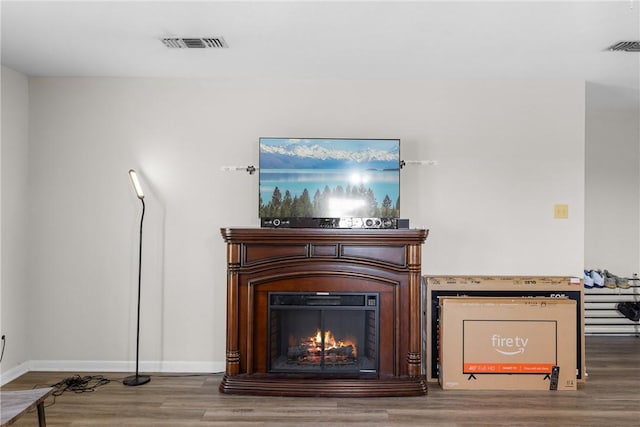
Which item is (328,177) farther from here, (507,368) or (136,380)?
(136,380)

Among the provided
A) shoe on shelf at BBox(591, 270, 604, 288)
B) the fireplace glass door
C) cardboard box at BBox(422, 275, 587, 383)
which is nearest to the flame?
the fireplace glass door

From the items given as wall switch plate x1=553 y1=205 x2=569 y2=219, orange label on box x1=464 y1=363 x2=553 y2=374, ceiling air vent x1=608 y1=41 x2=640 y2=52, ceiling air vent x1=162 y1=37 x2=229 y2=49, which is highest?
ceiling air vent x1=162 y1=37 x2=229 y2=49

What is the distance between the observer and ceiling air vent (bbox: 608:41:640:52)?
10.7 feet

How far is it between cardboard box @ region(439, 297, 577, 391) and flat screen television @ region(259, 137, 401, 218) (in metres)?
0.96

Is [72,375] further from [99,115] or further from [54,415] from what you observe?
[99,115]

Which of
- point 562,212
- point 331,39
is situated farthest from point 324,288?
point 562,212

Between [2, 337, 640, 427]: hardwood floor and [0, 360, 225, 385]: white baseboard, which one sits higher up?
[0, 360, 225, 385]: white baseboard

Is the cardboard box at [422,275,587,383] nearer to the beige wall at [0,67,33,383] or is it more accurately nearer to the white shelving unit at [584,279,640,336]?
the white shelving unit at [584,279,640,336]

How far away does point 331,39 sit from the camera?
324 cm

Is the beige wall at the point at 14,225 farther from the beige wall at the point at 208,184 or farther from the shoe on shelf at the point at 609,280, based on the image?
the shoe on shelf at the point at 609,280

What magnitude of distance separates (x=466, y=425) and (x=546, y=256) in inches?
67.6

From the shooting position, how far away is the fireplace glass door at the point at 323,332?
3.76 meters

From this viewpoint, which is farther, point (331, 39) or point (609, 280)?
point (609, 280)

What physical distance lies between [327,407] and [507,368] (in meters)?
1.35
